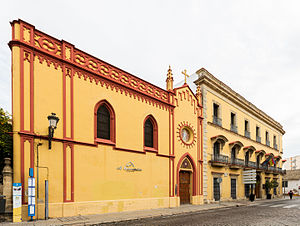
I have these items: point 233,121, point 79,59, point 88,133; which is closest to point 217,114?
point 233,121

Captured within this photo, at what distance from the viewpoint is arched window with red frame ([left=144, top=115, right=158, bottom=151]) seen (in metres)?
15.8

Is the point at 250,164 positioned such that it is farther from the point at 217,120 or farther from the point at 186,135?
the point at 186,135

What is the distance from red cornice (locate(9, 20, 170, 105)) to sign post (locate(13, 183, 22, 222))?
5893mm

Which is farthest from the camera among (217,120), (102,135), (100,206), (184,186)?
(217,120)

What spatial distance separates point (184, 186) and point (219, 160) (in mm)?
5354

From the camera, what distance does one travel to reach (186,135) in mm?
19125

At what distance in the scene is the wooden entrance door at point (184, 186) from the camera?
58.7ft

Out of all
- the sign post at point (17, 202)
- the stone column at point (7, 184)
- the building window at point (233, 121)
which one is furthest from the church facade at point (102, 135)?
the building window at point (233, 121)

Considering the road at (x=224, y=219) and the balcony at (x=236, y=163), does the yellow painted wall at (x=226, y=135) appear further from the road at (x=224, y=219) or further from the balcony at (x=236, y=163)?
the road at (x=224, y=219)

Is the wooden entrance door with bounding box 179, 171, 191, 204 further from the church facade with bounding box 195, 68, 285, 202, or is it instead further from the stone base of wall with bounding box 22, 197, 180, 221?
the church facade with bounding box 195, 68, 285, 202

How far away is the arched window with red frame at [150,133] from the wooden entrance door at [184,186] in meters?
3.74

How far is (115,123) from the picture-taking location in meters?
13.6

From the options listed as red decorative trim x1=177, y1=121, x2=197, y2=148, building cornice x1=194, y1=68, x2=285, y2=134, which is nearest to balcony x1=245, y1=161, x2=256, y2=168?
building cornice x1=194, y1=68, x2=285, y2=134

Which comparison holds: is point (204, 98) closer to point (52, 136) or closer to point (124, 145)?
point (124, 145)
